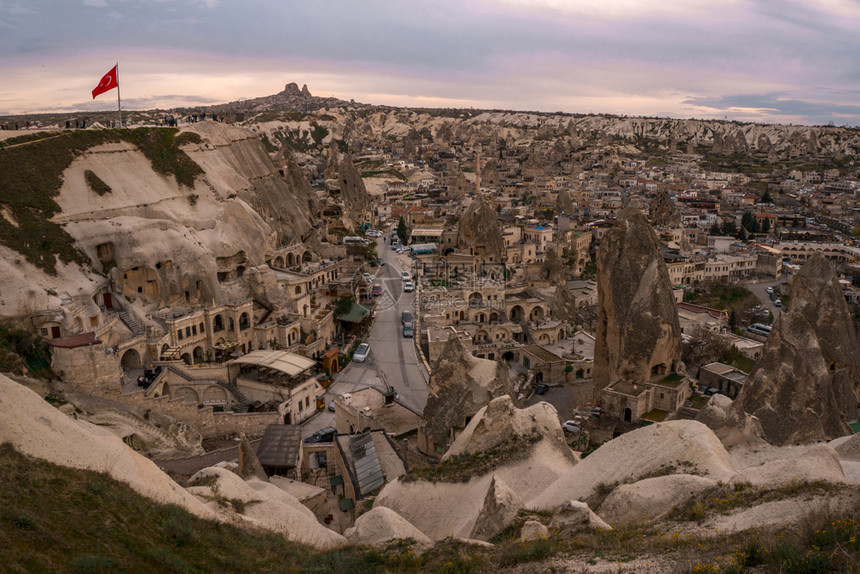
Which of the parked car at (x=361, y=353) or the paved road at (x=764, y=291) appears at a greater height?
the parked car at (x=361, y=353)

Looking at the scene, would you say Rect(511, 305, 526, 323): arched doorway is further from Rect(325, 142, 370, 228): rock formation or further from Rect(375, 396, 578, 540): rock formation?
Rect(325, 142, 370, 228): rock formation

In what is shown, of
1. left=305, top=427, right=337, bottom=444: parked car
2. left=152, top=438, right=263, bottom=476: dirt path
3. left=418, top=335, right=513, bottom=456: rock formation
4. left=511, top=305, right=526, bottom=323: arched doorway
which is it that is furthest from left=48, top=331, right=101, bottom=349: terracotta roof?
left=511, top=305, right=526, bottom=323: arched doorway

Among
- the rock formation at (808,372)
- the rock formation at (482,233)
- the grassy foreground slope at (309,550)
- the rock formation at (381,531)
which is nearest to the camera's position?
the grassy foreground slope at (309,550)

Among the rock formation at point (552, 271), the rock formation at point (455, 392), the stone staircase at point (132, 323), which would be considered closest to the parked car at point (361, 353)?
the stone staircase at point (132, 323)

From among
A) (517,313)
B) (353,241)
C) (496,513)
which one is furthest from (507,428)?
(353,241)

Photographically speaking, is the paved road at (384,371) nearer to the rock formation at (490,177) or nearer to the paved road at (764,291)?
the paved road at (764,291)

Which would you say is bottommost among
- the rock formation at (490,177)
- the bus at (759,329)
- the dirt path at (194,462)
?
the bus at (759,329)

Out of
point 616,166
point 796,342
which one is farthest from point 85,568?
point 616,166
